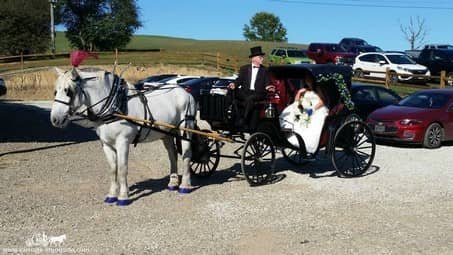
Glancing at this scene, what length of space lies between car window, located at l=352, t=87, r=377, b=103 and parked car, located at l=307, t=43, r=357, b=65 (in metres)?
16.7

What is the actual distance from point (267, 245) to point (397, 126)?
943cm

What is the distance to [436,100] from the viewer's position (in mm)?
16438

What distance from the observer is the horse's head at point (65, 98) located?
8266 millimetres

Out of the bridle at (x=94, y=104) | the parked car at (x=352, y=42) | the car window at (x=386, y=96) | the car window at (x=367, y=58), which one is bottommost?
the car window at (x=386, y=96)

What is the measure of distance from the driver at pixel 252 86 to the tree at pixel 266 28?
116 meters

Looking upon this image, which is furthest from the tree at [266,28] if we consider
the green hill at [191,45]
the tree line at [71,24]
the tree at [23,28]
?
the tree at [23,28]

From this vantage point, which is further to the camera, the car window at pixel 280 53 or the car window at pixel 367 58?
the car window at pixel 280 53

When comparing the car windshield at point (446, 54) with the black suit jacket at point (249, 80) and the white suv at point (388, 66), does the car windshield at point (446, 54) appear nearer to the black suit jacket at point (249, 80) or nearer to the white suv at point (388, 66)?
the white suv at point (388, 66)

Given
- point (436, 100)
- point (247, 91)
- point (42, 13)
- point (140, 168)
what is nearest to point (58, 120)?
point (247, 91)

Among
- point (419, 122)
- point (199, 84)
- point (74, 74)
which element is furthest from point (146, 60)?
point (74, 74)

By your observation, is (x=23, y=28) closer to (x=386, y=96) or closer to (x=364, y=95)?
(x=364, y=95)

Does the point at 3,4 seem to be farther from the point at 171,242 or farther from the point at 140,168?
the point at 171,242

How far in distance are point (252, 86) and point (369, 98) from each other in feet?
33.4

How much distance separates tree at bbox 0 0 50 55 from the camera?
194ft
